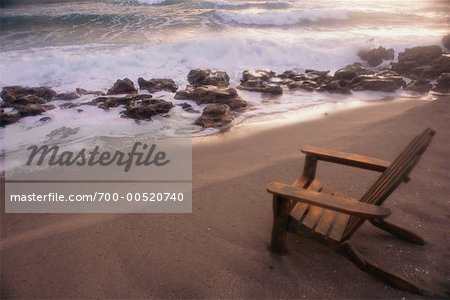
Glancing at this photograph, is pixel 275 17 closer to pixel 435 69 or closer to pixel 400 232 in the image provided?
pixel 435 69

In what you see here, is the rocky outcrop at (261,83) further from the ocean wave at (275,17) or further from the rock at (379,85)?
the ocean wave at (275,17)

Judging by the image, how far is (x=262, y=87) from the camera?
29.5 feet

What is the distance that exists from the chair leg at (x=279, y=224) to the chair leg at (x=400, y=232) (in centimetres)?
91

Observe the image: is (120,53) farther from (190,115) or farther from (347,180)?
(347,180)

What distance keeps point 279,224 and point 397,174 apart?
97 centimetres

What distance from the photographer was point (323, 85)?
9.22m

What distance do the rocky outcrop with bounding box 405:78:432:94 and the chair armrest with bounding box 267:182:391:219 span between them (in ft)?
24.7

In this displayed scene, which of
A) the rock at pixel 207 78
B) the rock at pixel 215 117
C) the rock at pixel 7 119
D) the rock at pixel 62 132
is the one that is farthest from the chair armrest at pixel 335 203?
the rock at pixel 207 78

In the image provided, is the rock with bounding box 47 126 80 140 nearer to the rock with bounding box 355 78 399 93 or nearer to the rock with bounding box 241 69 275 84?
the rock with bounding box 241 69 275 84

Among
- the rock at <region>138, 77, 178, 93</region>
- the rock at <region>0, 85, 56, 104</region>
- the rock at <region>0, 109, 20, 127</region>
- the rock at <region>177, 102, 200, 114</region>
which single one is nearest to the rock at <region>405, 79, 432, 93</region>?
the rock at <region>177, 102, 200, 114</region>

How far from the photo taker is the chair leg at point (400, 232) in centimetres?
321

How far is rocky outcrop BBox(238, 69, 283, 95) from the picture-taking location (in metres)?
8.82

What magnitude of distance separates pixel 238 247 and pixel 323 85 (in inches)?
270

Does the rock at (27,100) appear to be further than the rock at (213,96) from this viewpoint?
Yes
